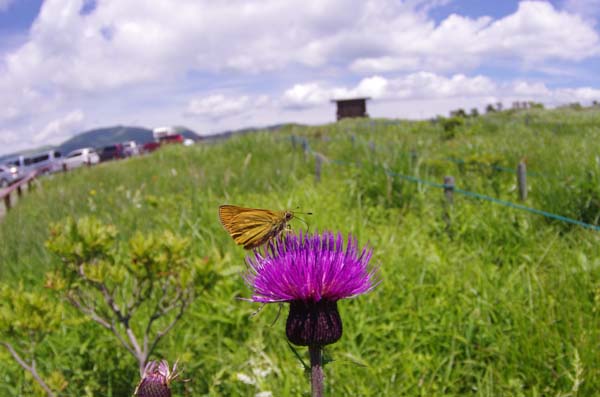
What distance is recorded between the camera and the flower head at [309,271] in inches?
43.6

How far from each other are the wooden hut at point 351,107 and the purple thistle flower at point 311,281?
46.8 m

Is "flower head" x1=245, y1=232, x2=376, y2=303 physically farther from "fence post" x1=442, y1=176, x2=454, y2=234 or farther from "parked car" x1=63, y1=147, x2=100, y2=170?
"parked car" x1=63, y1=147, x2=100, y2=170

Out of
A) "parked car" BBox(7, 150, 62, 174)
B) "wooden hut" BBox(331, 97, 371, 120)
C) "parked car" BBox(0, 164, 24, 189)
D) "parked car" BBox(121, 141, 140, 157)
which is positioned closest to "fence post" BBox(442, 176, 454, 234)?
"parked car" BBox(0, 164, 24, 189)

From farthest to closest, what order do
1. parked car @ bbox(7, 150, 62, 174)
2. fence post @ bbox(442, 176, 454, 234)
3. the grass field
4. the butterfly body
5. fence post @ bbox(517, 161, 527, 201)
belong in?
parked car @ bbox(7, 150, 62, 174) → fence post @ bbox(517, 161, 527, 201) → fence post @ bbox(442, 176, 454, 234) → the grass field → the butterfly body

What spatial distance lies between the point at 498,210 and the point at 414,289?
7.71 feet

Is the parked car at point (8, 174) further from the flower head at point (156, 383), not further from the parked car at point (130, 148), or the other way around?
the flower head at point (156, 383)

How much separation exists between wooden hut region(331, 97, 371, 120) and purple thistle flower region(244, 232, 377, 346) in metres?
46.8

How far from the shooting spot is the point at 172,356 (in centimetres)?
306

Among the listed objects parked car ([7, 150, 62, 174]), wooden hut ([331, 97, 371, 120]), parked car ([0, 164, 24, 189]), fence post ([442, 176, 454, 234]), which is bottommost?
fence post ([442, 176, 454, 234])

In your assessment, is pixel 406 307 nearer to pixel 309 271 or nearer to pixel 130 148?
pixel 309 271

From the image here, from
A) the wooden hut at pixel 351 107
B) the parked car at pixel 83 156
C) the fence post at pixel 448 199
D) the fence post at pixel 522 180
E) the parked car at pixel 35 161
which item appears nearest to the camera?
the fence post at pixel 448 199

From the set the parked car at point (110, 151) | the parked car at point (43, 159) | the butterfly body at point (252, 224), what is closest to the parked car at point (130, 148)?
the parked car at point (110, 151)

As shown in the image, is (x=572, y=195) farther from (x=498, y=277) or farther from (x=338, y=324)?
(x=338, y=324)

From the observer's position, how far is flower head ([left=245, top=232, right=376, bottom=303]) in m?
1.11
